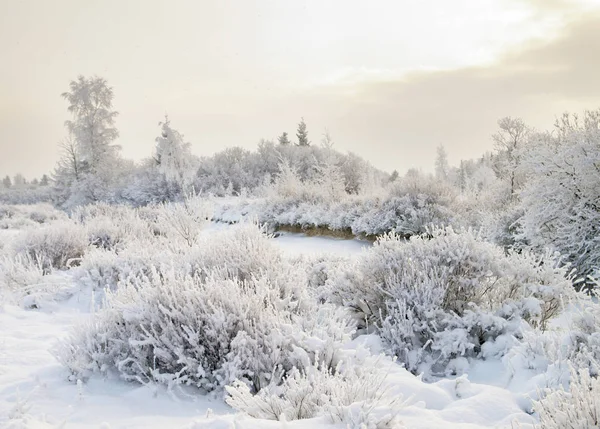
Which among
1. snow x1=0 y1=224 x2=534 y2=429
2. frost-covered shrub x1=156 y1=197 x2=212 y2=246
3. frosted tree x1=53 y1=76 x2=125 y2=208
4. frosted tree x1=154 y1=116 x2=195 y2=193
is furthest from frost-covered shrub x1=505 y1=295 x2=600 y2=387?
frosted tree x1=53 y1=76 x2=125 y2=208

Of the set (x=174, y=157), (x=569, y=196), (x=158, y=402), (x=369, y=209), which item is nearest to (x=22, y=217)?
(x=174, y=157)

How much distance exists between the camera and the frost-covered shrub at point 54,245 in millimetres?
8086

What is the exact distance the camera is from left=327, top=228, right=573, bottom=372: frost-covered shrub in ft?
13.8

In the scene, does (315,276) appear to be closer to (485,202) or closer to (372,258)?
(372,258)

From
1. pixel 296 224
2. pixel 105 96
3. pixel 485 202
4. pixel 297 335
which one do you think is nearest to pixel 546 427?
pixel 297 335

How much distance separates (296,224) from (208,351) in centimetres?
1421

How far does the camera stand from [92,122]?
113ft

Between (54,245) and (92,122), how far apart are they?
97.5 ft

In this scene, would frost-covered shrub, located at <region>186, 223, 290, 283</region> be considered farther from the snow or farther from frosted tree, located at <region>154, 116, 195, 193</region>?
frosted tree, located at <region>154, 116, 195, 193</region>

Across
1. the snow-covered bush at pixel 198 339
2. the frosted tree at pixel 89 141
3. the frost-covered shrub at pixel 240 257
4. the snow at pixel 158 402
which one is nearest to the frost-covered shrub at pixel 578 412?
the snow at pixel 158 402

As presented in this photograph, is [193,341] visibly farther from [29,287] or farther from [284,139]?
[284,139]

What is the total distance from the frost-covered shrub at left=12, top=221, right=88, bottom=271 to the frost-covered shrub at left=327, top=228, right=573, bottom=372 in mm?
5543

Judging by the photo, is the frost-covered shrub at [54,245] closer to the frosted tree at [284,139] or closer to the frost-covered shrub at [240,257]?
the frost-covered shrub at [240,257]

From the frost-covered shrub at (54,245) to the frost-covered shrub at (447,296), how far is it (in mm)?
5543
